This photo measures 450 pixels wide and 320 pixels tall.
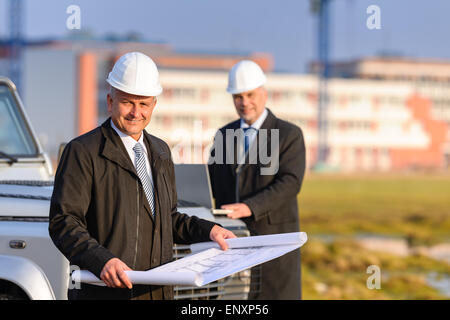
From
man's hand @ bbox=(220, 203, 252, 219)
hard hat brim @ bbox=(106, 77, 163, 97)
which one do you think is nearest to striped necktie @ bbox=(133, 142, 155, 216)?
hard hat brim @ bbox=(106, 77, 163, 97)

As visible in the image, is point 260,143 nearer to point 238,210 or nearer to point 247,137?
point 247,137

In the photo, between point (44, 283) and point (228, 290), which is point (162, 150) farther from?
point (228, 290)

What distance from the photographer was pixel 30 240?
4375 millimetres

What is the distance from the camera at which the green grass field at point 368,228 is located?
58.9 ft

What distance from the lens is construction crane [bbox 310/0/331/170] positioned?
3824 inches

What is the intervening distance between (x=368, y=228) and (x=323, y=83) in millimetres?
58730

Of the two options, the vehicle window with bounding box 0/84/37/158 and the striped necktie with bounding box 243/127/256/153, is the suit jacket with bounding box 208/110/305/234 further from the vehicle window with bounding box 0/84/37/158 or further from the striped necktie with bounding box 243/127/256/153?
the vehicle window with bounding box 0/84/37/158

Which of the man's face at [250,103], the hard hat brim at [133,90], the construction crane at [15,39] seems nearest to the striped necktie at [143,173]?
the hard hat brim at [133,90]

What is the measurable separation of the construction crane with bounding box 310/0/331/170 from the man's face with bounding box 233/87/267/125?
296 ft

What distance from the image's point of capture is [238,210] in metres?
5.48

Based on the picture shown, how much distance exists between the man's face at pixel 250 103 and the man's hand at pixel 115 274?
248 centimetres

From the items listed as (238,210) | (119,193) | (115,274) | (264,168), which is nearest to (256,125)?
(264,168)
